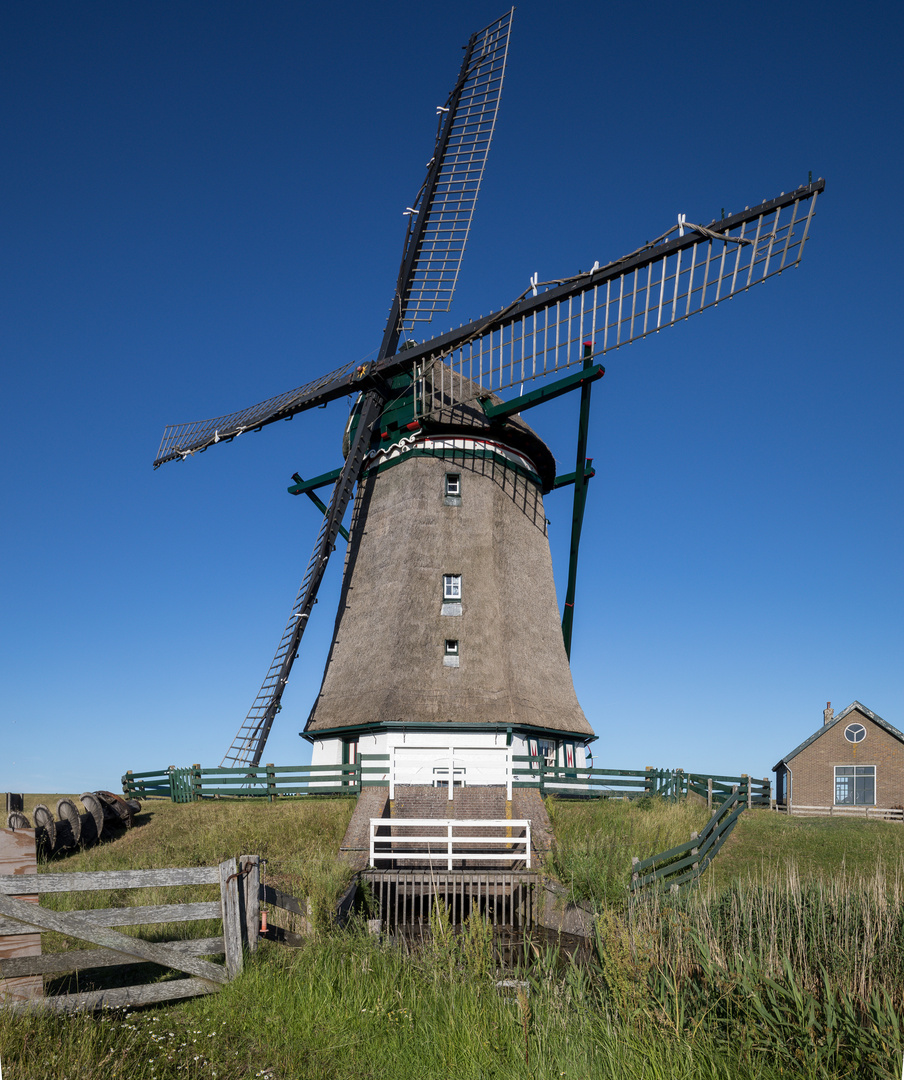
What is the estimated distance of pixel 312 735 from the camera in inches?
800

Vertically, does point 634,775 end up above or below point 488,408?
below

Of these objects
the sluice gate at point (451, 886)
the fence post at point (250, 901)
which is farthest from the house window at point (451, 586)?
the fence post at point (250, 901)

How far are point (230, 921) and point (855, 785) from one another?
97.2 ft

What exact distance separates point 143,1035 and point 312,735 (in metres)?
14.2

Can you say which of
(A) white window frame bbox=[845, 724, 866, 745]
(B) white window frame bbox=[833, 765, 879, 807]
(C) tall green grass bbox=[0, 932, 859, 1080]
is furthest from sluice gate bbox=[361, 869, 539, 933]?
(A) white window frame bbox=[845, 724, 866, 745]

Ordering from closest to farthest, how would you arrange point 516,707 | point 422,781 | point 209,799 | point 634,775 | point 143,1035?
1. point 143,1035
2. point 422,781
3. point 516,707
4. point 634,775
5. point 209,799

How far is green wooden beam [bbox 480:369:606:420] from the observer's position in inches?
781

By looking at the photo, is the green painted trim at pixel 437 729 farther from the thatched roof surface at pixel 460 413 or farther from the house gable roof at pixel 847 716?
the house gable roof at pixel 847 716

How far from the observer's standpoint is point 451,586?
790 inches

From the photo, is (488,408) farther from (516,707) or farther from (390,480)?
(516,707)

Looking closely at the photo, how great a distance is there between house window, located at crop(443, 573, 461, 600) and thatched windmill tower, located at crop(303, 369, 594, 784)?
28 millimetres

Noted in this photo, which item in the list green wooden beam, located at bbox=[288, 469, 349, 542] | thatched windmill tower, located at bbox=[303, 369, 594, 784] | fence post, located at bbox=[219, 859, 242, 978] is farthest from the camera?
green wooden beam, located at bbox=[288, 469, 349, 542]

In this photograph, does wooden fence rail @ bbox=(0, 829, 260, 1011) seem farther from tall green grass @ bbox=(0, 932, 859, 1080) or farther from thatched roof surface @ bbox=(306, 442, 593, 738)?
thatched roof surface @ bbox=(306, 442, 593, 738)

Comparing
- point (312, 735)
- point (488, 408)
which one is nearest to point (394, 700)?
point (312, 735)
